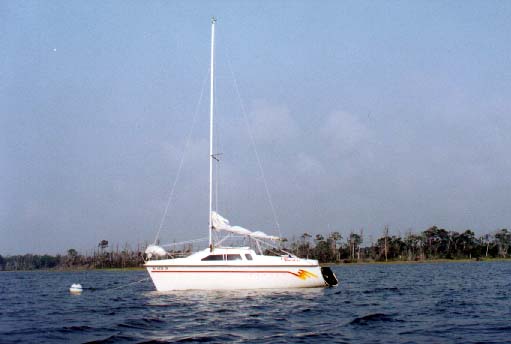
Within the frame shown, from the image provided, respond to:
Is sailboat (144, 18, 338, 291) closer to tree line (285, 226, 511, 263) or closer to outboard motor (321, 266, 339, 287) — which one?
outboard motor (321, 266, 339, 287)

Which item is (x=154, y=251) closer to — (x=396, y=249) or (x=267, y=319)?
(x=267, y=319)

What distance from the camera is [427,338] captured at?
14500 millimetres

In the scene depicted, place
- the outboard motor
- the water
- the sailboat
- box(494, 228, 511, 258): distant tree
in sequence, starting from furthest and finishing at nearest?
box(494, 228, 511, 258): distant tree, the outboard motor, the sailboat, the water

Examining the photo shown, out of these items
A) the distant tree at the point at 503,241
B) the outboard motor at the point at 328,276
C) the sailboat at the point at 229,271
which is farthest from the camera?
the distant tree at the point at 503,241

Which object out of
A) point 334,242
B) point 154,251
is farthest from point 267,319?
point 334,242

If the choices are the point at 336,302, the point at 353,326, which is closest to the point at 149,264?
the point at 336,302

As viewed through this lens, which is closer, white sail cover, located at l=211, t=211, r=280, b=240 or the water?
the water

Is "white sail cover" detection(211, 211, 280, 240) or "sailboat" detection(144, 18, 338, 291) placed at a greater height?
"white sail cover" detection(211, 211, 280, 240)

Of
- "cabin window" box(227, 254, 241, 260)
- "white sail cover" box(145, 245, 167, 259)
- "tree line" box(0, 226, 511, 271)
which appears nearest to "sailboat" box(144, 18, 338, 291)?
"cabin window" box(227, 254, 241, 260)

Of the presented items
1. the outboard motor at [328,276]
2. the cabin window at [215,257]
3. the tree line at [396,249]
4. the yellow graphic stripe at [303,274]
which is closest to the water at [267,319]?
the yellow graphic stripe at [303,274]

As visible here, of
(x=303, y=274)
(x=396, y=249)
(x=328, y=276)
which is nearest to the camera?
(x=303, y=274)

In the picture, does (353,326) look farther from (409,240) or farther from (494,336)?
(409,240)

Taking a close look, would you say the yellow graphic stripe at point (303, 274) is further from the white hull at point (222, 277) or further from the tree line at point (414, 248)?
the tree line at point (414, 248)

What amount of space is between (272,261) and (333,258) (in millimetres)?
114698
